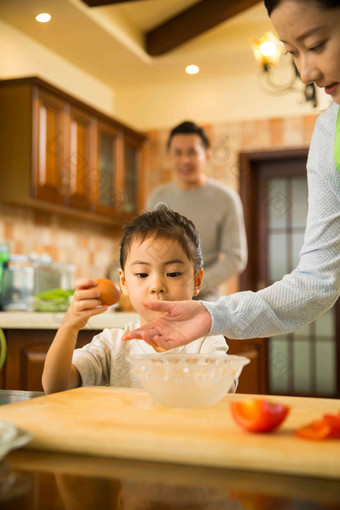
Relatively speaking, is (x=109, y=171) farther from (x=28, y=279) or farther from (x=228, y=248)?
(x=228, y=248)

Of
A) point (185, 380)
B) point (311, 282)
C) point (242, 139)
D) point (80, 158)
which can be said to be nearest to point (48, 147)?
point (80, 158)

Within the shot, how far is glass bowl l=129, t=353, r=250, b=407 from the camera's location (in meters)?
0.91

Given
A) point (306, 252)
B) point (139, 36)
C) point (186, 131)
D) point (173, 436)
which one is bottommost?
point (173, 436)

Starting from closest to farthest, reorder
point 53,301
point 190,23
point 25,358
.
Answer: point 25,358
point 53,301
point 190,23

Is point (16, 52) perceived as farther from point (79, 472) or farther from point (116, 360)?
point (79, 472)

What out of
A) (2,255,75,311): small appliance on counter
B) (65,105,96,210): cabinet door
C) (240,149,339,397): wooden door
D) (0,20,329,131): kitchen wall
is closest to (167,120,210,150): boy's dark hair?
(2,255,75,311): small appliance on counter

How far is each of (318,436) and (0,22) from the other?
3.42 metres

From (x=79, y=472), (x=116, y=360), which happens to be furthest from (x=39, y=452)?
(x=116, y=360)

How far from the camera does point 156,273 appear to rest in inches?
52.8

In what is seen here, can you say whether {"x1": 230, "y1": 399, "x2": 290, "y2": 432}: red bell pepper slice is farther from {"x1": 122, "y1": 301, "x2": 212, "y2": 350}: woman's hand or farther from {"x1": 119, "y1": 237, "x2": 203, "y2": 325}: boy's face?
{"x1": 119, "y1": 237, "x2": 203, "y2": 325}: boy's face

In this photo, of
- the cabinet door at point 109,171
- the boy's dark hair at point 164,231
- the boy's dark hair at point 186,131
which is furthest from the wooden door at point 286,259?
the boy's dark hair at point 164,231

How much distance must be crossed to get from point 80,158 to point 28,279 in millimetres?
1039

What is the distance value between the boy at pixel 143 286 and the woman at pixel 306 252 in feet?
0.77

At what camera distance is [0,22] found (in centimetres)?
357
